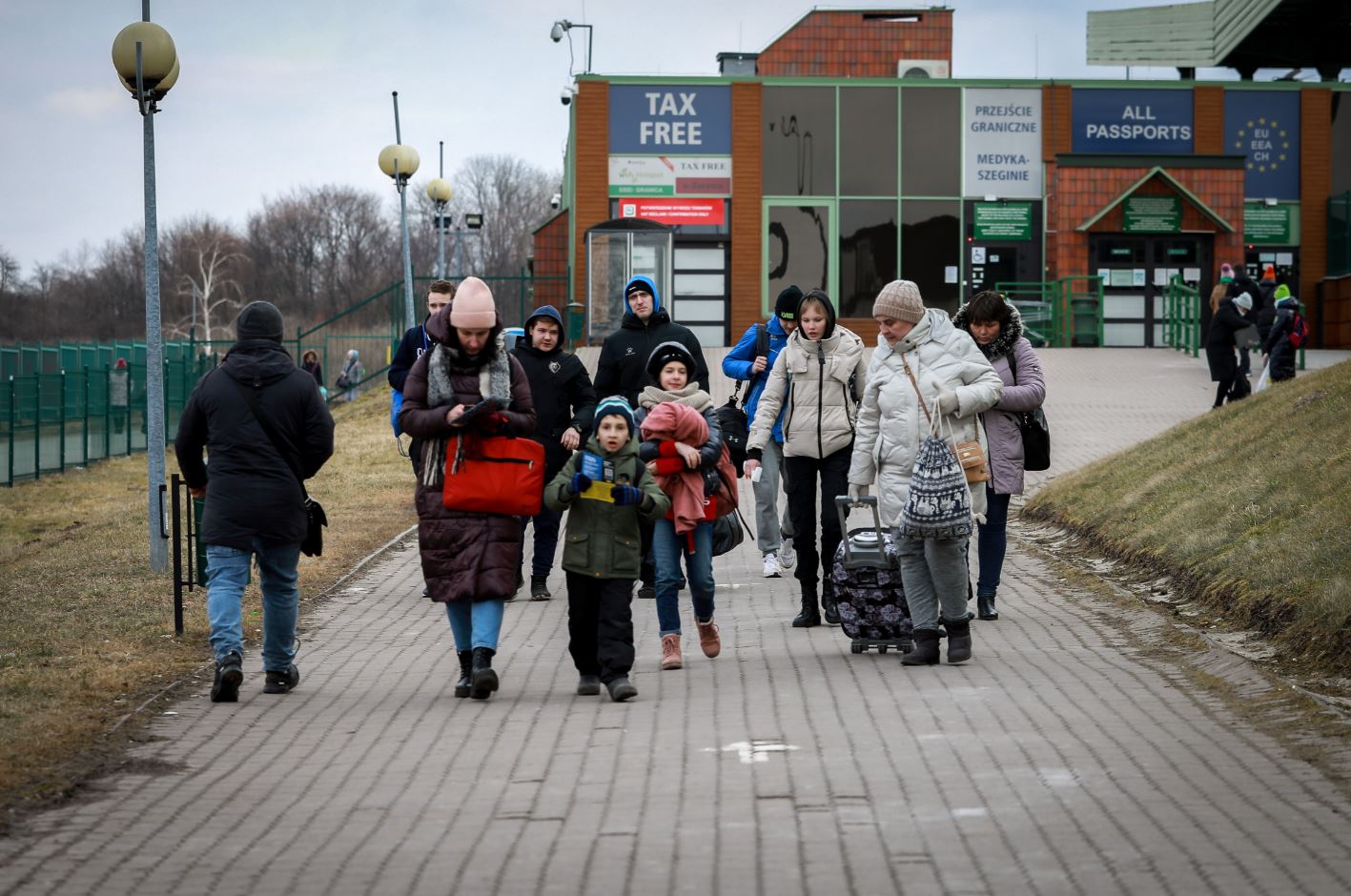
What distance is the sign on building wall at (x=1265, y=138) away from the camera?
126ft

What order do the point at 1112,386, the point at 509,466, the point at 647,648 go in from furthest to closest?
the point at 1112,386 < the point at 647,648 < the point at 509,466

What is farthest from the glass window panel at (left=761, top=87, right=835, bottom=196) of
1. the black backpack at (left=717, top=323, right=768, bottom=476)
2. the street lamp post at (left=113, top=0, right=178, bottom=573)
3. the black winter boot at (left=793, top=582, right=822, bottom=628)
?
the black winter boot at (left=793, top=582, right=822, bottom=628)

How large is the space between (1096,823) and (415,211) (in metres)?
93.9

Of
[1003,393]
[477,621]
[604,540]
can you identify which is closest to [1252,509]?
[1003,393]

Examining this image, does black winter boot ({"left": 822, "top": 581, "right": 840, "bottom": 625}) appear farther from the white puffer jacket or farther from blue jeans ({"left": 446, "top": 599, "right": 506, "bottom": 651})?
blue jeans ({"left": 446, "top": 599, "right": 506, "bottom": 651})

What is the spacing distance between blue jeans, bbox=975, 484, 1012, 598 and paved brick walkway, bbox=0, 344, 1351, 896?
79 centimetres

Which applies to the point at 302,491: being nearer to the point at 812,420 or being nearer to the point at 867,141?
the point at 812,420

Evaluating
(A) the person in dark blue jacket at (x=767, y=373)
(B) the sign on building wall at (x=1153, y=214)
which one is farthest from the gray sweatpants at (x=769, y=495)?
(B) the sign on building wall at (x=1153, y=214)

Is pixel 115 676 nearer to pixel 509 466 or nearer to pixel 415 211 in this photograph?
pixel 509 466

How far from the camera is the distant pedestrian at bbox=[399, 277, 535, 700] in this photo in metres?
7.40

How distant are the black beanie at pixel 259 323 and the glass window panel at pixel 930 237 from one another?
99.5ft

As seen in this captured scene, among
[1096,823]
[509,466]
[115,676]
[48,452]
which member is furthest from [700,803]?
[48,452]

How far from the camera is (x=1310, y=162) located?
3844 centimetres

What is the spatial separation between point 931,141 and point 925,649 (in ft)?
100
